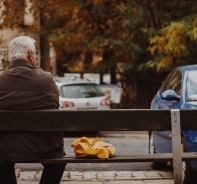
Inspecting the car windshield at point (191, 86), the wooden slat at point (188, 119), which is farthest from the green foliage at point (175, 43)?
the wooden slat at point (188, 119)

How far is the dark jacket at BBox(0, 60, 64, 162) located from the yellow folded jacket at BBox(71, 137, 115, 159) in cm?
29

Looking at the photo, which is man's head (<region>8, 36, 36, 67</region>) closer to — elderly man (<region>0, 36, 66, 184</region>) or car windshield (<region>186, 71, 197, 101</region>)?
elderly man (<region>0, 36, 66, 184</region>)

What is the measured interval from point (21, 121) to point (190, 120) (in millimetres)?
1522

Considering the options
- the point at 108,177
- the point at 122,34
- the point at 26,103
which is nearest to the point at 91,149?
the point at 26,103

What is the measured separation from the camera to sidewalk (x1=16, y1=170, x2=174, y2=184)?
961 cm

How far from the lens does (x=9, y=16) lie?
23.2m

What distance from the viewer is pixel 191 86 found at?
9953 mm

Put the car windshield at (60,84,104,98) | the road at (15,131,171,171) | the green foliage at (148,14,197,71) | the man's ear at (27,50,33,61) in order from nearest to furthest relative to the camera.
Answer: the man's ear at (27,50,33,61) → the road at (15,131,171,171) → the car windshield at (60,84,104,98) → the green foliage at (148,14,197,71)

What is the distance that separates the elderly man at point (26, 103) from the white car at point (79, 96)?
1284 cm

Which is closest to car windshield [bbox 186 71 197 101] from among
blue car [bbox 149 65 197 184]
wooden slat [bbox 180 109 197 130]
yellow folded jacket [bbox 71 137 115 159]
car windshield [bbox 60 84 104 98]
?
blue car [bbox 149 65 197 184]

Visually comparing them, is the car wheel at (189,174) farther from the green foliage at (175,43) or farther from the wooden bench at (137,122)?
the green foliage at (175,43)

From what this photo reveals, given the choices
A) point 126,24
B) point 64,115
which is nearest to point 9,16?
point 126,24

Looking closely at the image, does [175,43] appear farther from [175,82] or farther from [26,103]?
[26,103]

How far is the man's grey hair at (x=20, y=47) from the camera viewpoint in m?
6.08
